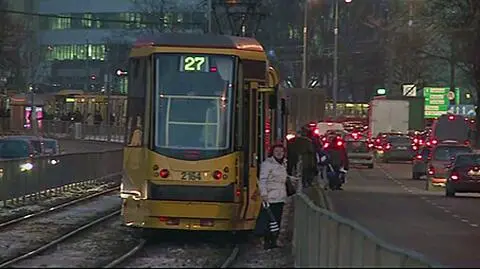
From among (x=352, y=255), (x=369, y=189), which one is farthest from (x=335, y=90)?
(x=352, y=255)

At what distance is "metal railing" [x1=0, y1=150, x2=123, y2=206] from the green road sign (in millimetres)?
48784

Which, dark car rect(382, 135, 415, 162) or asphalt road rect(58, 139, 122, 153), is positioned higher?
dark car rect(382, 135, 415, 162)

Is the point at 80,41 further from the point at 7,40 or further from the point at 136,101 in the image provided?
the point at 136,101

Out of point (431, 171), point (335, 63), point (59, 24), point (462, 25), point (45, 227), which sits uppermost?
point (59, 24)

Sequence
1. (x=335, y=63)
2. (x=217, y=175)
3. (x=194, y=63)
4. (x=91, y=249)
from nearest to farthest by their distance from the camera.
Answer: (x=217, y=175)
(x=91, y=249)
(x=194, y=63)
(x=335, y=63)

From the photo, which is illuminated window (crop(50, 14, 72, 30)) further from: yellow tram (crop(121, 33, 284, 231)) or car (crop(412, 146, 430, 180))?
yellow tram (crop(121, 33, 284, 231))

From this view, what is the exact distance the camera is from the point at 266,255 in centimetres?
1903

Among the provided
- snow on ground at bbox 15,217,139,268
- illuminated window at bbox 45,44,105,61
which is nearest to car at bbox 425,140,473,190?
snow on ground at bbox 15,217,139,268

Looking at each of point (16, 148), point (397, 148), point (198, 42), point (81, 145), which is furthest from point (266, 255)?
point (81, 145)

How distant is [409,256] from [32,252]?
11492 mm

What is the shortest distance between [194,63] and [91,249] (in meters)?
3.49

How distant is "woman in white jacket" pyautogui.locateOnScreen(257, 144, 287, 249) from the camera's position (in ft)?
61.9

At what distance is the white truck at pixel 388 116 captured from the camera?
237 ft

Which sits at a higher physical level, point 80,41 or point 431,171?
point 80,41
